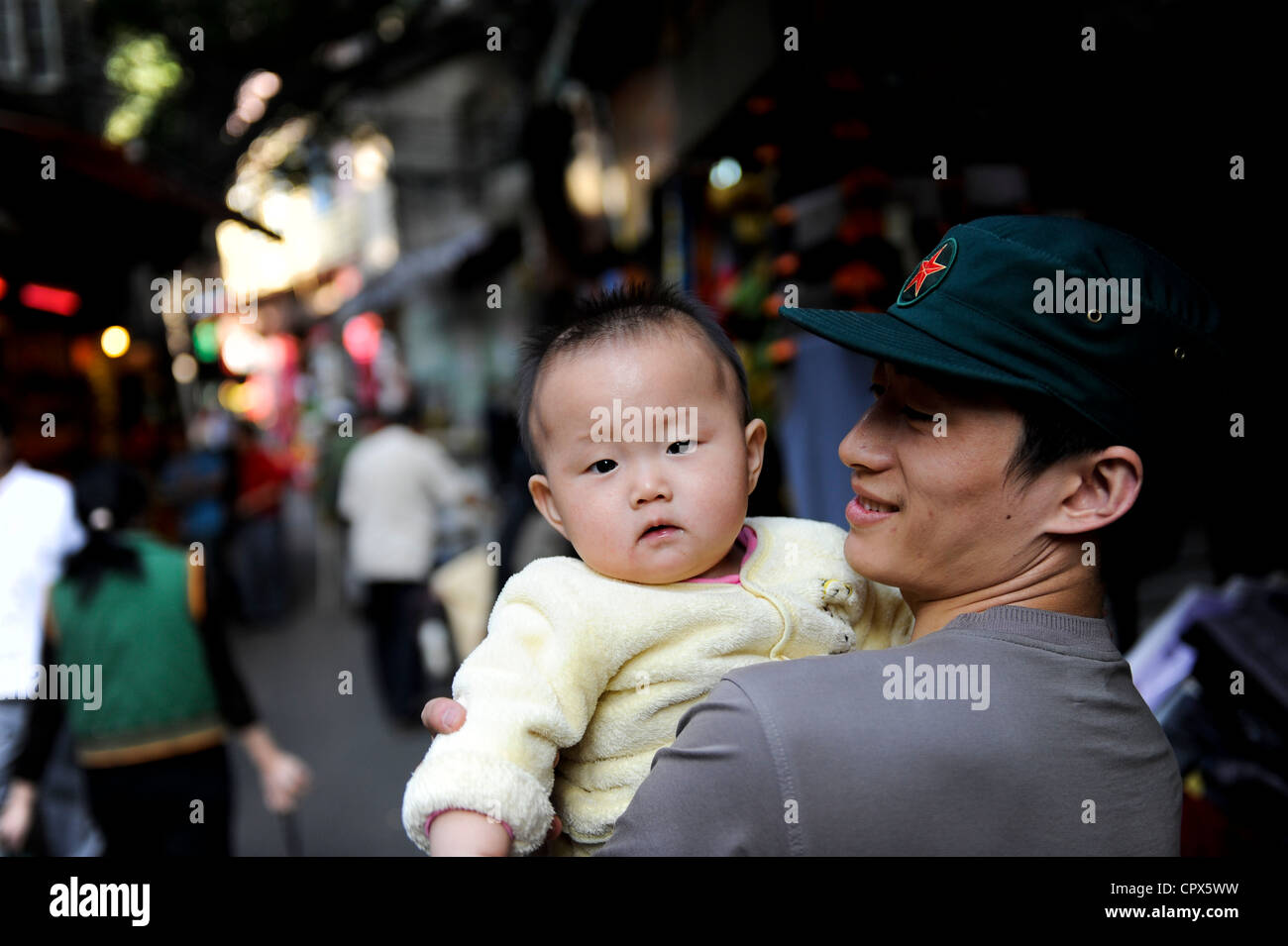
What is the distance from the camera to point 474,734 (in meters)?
1.21

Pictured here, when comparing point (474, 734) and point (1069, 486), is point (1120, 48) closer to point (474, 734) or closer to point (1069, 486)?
point (1069, 486)

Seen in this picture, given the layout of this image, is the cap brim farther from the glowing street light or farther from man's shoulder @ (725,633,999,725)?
the glowing street light

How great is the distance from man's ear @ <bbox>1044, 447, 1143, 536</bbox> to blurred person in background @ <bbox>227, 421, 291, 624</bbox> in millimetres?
9013

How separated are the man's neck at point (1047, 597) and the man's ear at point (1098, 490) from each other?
8cm

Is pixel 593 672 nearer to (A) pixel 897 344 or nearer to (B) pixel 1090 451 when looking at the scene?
(A) pixel 897 344

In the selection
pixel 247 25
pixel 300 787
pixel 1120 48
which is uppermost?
pixel 247 25

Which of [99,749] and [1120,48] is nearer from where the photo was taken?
[1120,48]

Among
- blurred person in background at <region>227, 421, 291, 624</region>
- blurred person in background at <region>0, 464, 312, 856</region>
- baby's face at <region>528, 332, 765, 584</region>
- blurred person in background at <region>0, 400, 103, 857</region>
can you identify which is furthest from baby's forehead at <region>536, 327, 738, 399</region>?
blurred person in background at <region>227, 421, 291, 624</region>

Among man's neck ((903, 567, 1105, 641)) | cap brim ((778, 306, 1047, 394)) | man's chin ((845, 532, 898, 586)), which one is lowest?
man's neck ((903, 567, 1105, 641))

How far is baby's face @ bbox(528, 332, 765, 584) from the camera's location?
133 cm

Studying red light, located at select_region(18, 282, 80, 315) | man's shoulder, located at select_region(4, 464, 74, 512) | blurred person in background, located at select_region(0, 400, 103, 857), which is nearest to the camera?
blurred person in background, located at select_region(0, 400, 103, 857)

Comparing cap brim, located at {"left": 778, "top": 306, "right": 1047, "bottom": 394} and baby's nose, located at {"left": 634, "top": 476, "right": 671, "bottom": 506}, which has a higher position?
cap brim, located at {"left": 778, "top": 306, "right": 1047, "bottom": 394}

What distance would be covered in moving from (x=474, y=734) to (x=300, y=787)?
7.46 feet
